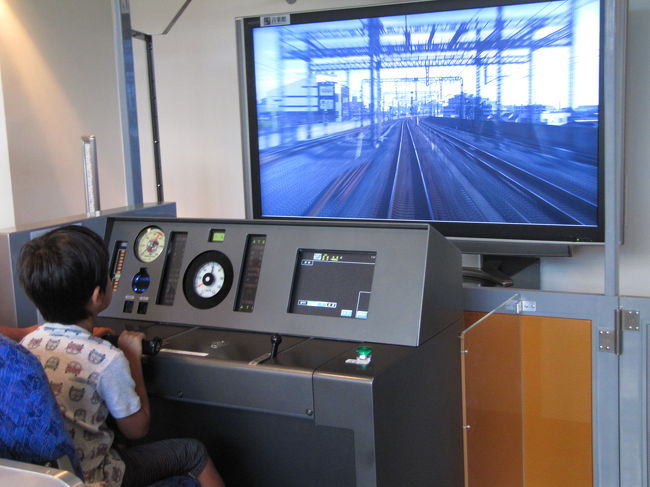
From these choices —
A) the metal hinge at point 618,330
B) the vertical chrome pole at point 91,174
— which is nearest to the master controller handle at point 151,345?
the vertical chrome pole at point 91,174

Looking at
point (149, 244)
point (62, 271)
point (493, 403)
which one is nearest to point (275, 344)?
point (62, 271)

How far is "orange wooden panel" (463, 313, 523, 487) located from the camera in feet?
6.50

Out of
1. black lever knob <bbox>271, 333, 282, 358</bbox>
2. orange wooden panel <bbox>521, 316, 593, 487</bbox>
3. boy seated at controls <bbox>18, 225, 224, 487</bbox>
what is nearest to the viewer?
boy seated at controls <bbox>18, 225, 224, 487</bbox>

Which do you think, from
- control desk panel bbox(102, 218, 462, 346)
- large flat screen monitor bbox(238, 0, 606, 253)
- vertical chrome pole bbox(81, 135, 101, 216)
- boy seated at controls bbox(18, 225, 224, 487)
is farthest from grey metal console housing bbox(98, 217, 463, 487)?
large flat screen monitor bbox(238, 0, 606, 253)

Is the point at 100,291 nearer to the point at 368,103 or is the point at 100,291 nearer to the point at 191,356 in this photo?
the point at 191,356

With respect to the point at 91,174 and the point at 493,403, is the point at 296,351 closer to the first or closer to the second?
the point at 493,403

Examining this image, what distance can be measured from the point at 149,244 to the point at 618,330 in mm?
1453

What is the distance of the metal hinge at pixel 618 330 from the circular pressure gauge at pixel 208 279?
1.20 metres

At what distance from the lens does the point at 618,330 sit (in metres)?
2.32

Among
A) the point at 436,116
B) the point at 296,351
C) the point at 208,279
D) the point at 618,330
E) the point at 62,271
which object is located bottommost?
the point at 618,330

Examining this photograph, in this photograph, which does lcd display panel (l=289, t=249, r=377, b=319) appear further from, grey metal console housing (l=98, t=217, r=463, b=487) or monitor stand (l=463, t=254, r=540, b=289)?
monitor stand (l=463, t=254, r=540, b=289)

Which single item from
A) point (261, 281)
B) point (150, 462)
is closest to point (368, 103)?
point (261, 281)

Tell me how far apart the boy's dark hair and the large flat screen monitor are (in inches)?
66.8

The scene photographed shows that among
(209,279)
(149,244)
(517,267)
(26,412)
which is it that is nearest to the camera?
(26,412)
